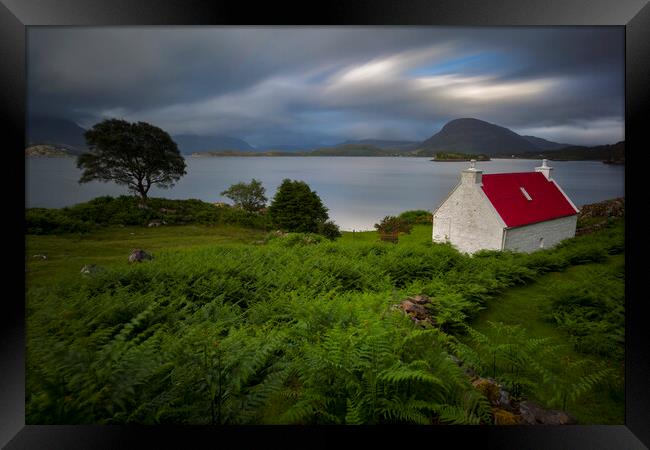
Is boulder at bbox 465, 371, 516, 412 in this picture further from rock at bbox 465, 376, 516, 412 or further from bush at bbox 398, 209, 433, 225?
bush at bbox 398, 209, 433, 225

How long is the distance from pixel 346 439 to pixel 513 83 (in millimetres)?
3241

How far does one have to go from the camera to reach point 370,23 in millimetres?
2773

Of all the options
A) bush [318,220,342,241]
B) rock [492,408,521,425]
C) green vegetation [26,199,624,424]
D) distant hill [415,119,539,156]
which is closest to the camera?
green vegetation [26,199,624,424]

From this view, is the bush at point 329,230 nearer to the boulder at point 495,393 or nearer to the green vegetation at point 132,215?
the green vegetation at point 132,215

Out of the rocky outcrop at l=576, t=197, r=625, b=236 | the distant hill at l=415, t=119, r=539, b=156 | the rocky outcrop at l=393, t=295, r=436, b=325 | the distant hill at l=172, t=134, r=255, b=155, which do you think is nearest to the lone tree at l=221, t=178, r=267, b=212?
the distant hill at l=172, t=134, r=255, b=155

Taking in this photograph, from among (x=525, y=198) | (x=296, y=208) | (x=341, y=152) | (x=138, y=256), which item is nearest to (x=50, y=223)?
(x=138, y=256)

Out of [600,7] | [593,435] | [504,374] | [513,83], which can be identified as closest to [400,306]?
[504,374]

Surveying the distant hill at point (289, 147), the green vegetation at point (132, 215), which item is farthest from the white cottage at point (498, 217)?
the green vegetation at point (132, 215)

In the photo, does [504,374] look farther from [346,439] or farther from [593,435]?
[346,439]

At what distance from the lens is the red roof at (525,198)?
3660 mm

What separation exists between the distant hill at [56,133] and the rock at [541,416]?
414 cm

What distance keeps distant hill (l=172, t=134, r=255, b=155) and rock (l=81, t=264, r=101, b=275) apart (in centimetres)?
131

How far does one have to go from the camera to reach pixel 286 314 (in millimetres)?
3428

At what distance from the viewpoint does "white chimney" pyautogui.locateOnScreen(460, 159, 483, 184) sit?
148 inches
